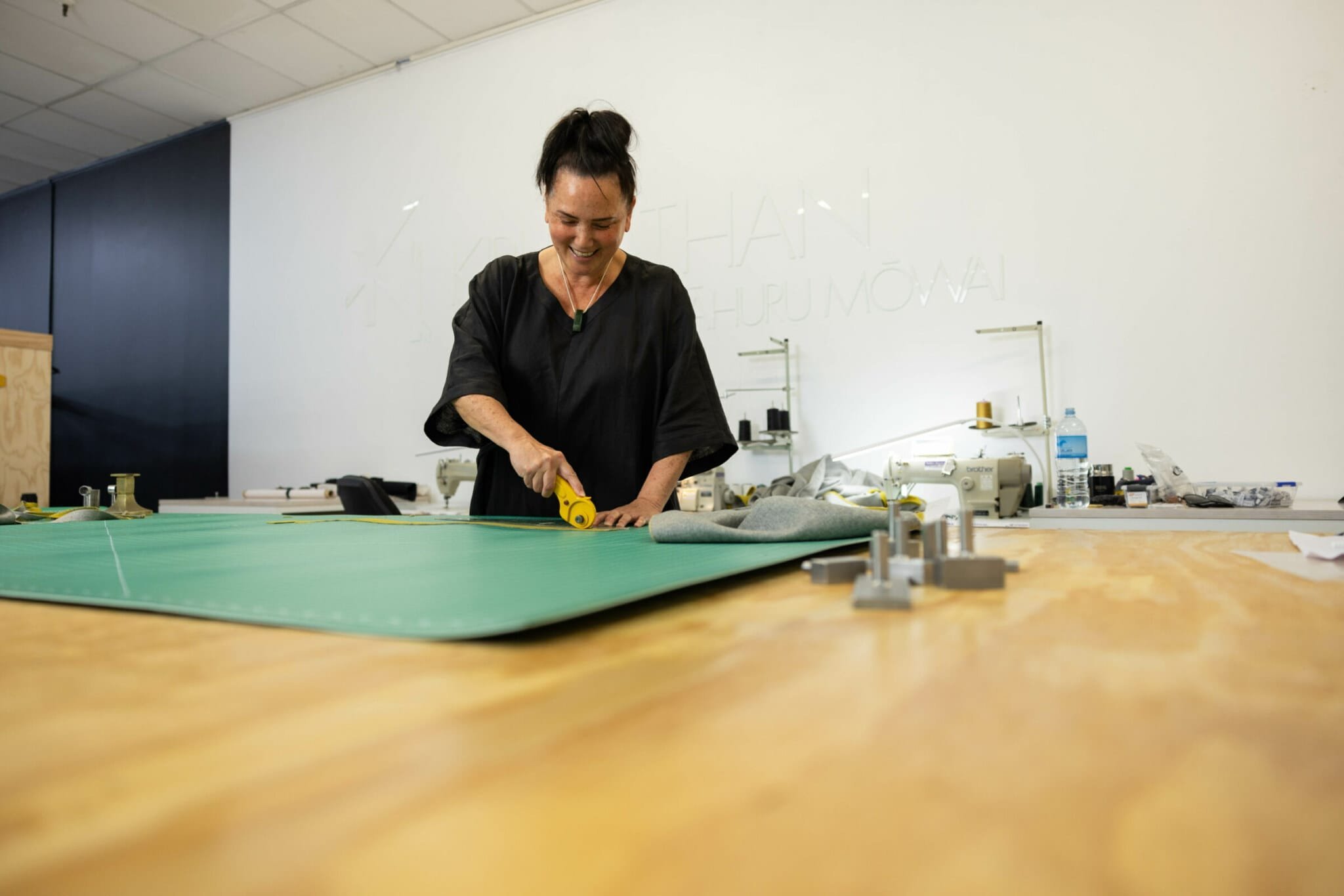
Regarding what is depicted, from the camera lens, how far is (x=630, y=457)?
1743 millimetres

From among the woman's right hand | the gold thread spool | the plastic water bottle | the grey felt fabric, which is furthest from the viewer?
the gold thread spool

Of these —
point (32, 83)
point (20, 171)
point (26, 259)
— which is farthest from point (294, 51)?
point (26, 259)

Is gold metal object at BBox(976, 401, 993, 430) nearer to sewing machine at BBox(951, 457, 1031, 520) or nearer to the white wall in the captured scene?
the white wall

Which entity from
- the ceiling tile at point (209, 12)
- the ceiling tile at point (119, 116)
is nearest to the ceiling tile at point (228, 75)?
the ceiling tile at point (209, 12)

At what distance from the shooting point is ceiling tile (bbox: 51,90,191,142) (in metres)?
4.73

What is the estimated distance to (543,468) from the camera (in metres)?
1.32

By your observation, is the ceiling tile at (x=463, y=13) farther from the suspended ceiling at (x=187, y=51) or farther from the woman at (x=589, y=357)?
the woman at (x=589, y=357)

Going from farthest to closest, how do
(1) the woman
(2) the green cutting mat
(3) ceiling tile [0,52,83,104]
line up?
(3) ceiling tile [0,52,83,104] < (1) the woman < (2) the green cutting mat

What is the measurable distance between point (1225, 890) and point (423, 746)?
222mm

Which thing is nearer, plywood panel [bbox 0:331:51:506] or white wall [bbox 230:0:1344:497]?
white wall [bbox 230:0:1344:497]

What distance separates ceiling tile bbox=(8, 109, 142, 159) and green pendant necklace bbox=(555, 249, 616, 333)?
4.96 m

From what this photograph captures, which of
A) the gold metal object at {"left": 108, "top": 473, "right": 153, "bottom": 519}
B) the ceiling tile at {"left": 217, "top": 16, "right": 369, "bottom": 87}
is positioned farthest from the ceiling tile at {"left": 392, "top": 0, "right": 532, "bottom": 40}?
the gold metal object at {"left": 108, "top": 473, "right": 153, "bottom": 519}

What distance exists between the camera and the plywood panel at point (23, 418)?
323 centimetres

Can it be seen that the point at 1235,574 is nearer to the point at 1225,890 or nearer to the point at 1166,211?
the point at 1225,890
